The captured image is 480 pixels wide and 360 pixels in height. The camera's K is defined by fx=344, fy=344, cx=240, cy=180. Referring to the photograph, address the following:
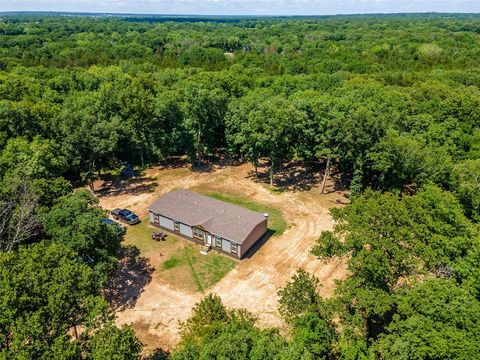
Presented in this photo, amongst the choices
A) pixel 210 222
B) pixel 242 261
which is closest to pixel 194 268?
pixel 242 261

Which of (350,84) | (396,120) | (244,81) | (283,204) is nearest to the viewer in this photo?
(283,204)

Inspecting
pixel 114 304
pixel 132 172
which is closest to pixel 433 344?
pixel 114 304

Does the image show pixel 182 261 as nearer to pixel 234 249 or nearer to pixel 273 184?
pixel 234 249

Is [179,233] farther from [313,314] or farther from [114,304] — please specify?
[313,314]

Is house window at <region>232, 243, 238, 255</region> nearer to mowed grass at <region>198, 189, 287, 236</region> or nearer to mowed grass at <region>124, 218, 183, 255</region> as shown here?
mowed grass at <region>198, 189, 287, 236</region>

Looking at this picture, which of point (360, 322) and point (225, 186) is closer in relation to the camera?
point (360, 322)

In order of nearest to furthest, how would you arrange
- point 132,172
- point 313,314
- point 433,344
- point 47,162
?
point 433,344, point 313,314, point 47,162, point 132,172

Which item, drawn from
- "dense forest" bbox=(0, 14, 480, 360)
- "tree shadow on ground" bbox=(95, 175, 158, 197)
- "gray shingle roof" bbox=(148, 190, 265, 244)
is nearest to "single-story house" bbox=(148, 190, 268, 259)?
"gray shingle roof" bbox=(148, 190, 265, 244)

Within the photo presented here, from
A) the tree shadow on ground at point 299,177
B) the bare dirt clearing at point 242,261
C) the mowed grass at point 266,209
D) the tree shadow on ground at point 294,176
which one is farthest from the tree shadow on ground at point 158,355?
the tree shadow on ground at point 294,176
